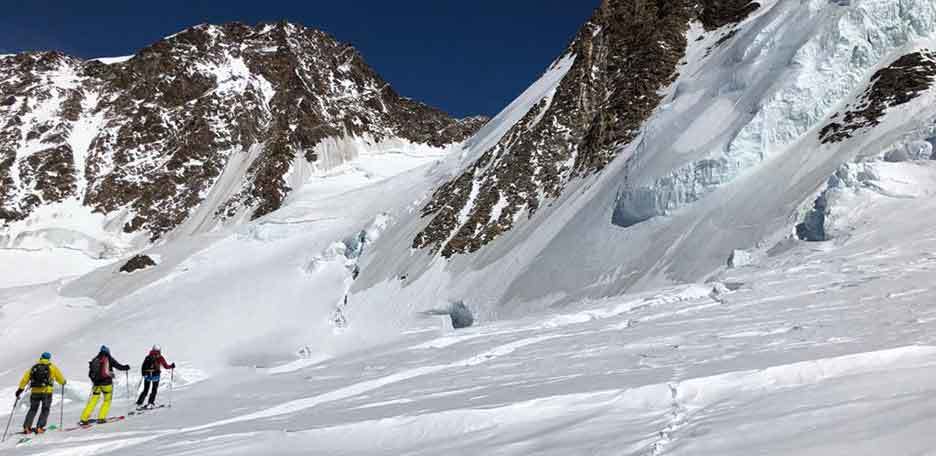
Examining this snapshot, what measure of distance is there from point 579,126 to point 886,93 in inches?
715

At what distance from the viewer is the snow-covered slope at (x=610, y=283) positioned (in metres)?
5.82

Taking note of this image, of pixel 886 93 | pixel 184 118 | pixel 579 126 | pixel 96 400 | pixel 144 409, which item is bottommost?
pixel 144 409

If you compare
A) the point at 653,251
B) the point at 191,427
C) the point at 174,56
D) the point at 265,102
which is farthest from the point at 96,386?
the point at 174,56

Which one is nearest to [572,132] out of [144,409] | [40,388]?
[144,409]

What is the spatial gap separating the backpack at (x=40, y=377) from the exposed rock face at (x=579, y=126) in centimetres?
2383

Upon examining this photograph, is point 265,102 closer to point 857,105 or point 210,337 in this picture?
point 210,337

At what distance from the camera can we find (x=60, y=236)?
78250 millimetres

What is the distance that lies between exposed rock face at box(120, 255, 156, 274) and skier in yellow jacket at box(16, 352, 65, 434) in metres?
40.9

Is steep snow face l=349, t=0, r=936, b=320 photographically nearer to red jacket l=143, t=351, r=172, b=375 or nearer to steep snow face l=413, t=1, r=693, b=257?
steep snow face l=413, t=1, r=693, b=257

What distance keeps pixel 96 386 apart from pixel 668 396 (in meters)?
11.1

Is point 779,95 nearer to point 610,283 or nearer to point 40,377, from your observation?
point 610,283

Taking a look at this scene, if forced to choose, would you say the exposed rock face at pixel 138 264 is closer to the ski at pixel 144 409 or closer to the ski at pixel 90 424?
the ski at pixel 144 409

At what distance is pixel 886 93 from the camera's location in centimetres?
2077

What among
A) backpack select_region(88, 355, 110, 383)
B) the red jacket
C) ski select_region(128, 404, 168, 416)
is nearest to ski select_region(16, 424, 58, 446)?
backpack select_region(88, 355, 110, 383)
